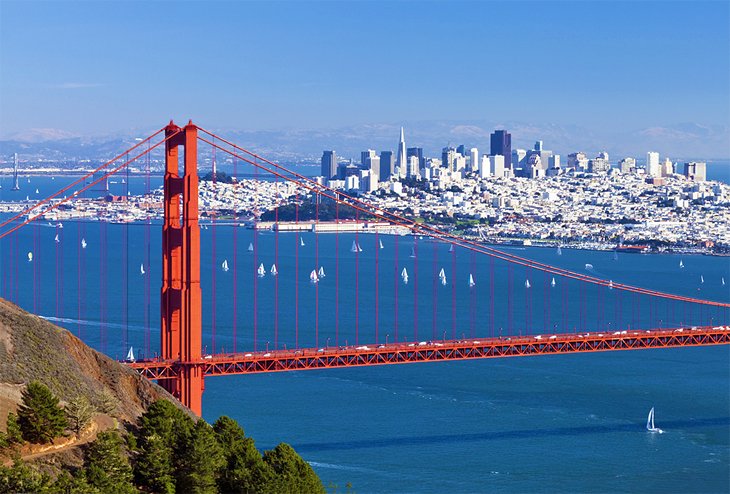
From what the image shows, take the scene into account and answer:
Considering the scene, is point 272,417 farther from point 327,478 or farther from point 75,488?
point 75,488

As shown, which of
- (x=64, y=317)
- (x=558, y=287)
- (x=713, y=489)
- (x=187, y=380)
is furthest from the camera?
(x=558, y=287)

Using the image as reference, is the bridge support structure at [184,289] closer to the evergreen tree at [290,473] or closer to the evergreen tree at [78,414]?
the evergreen tree at [290,473]

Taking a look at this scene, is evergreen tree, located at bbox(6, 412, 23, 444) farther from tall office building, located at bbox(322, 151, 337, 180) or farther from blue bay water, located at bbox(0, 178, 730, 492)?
tall office building, located at bbox(322, 151, 337, 180)

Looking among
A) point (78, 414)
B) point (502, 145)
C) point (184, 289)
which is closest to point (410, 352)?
point (184, 289)

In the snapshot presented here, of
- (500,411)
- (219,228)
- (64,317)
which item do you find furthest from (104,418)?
(219,228)

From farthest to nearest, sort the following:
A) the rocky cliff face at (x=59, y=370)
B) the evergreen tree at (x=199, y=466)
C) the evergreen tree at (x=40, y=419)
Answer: the rocky cliff face at (x=59, y=370)
the evergreen tree at (x=199, y=466)
the evergreen tree at (x=40, y=419)

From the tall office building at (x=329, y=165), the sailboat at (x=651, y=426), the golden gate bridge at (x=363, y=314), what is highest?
the tall office building at (x=329, y=165)

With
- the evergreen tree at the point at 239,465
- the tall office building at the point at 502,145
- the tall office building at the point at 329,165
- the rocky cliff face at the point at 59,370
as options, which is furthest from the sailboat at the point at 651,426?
the tall office building at the point at 502,145
